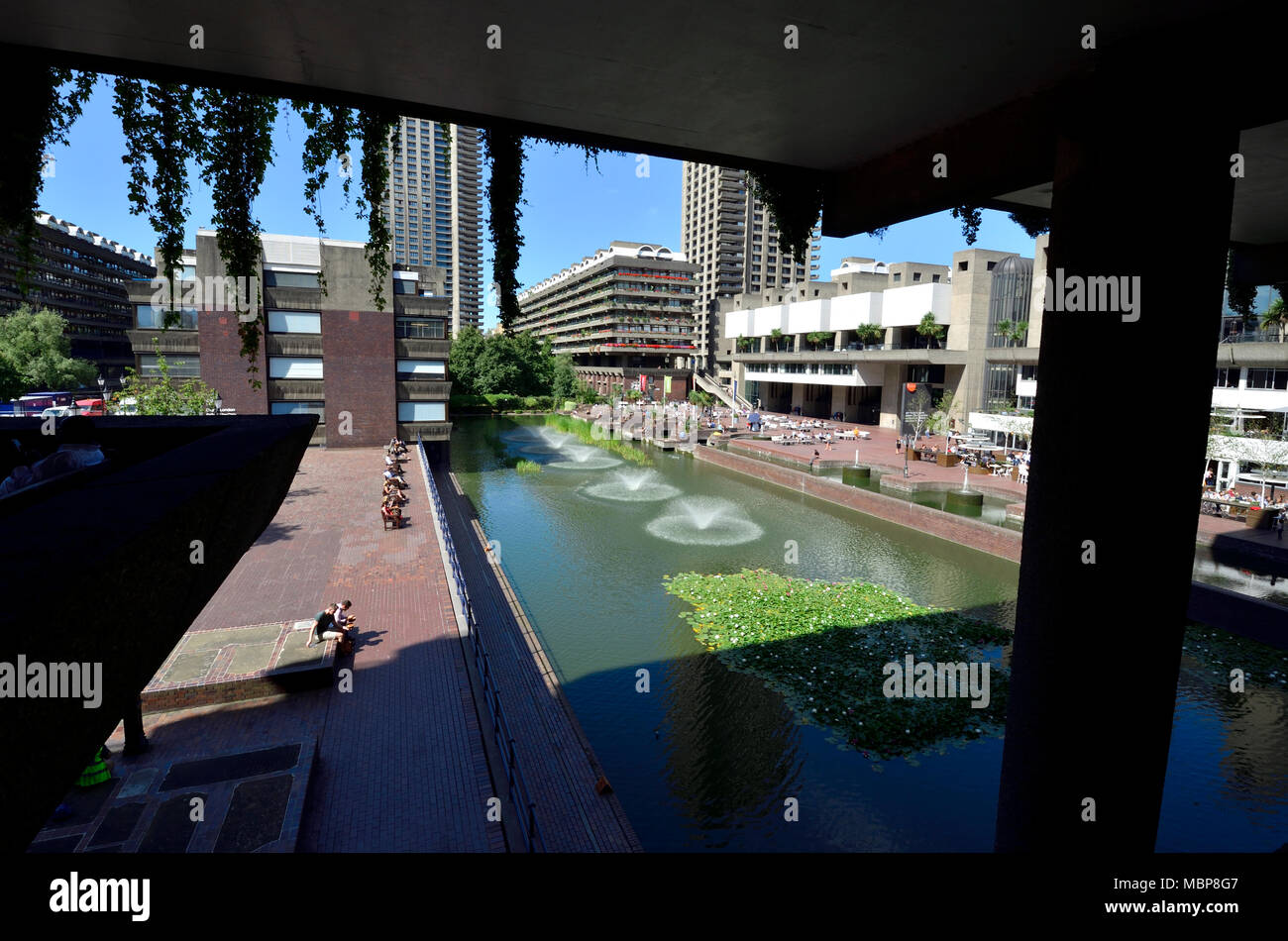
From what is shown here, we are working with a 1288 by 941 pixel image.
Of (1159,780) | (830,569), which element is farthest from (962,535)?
(1159,780)

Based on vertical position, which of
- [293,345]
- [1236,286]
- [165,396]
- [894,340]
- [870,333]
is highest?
[870,333]

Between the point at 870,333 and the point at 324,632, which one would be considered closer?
the point at 324,632

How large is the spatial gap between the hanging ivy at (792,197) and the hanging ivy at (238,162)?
10.3 ft

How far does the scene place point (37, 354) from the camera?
4928cm

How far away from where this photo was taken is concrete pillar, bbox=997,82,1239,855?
3.32 metres

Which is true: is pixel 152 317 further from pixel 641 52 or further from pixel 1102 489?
pixel 1102 489

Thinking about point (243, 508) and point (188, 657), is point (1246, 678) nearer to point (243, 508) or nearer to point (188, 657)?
point (243, 508)

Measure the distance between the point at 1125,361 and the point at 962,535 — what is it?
20.8 meters

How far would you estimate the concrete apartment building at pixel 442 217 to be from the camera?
161 metres

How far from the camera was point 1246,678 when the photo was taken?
12.9m

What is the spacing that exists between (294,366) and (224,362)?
320 centimetres

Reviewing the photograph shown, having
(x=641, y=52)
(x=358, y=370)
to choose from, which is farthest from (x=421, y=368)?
(x=641, y=52)

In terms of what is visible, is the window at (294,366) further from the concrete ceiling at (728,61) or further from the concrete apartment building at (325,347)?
the concrete ceiling at (728,61)

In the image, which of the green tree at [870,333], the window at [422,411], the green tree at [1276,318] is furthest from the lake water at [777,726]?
the green tree at [870,333]
